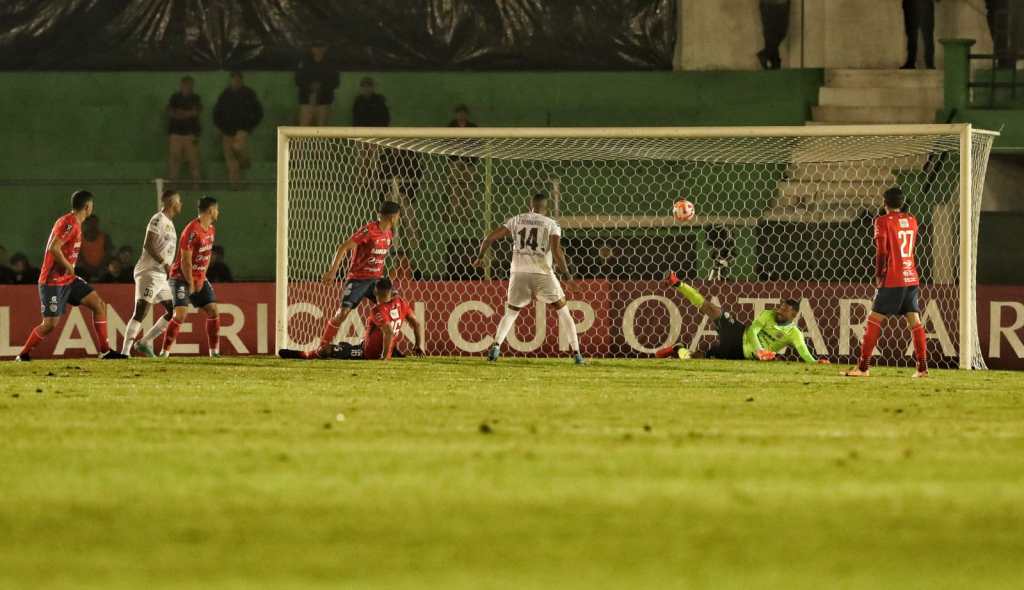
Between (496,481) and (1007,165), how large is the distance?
18.6 metres

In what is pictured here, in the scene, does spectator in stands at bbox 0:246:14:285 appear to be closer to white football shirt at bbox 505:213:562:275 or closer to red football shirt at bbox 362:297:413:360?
red football shirt at bbox 362:297:413:360

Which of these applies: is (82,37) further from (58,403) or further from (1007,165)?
(58,403)

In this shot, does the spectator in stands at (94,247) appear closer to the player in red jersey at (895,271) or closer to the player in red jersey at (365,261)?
the player in red jersey at (365,261)

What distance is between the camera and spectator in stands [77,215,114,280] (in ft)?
70.2

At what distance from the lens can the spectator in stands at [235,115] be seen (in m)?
23.6

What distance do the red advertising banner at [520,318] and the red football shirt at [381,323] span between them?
159cm

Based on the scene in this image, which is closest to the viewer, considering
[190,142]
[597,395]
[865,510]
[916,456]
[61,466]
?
[865,510]

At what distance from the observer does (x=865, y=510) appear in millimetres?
6227

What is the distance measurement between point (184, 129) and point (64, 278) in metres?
6.95

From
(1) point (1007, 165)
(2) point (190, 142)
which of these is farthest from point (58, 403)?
(1) point (1007, 165)

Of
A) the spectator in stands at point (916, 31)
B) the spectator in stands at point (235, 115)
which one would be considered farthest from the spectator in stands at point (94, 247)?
the spectator in stands at point (916, 31)

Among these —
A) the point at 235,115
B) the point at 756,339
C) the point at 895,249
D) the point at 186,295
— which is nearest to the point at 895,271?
the point at 895,249

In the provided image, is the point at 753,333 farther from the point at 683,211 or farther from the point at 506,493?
the point at 506,493

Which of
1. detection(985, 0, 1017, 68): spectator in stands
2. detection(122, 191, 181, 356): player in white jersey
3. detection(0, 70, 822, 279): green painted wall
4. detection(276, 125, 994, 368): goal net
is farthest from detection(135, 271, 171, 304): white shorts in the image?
detection(985, 0, 1017, 68): spectator in stands
